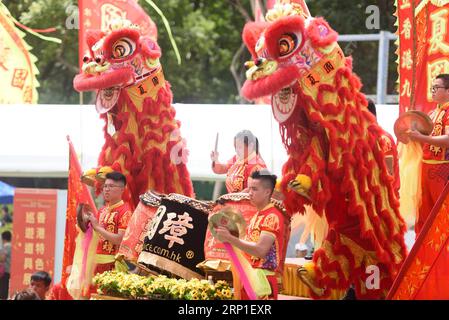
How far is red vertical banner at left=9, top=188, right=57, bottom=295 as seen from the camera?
27.3 feet

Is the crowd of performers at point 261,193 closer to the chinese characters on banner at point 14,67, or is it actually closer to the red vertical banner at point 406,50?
the red vertical banner at point 406,50

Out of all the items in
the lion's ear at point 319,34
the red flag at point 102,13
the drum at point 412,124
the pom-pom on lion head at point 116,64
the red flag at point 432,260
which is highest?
the red flag at point 102,13

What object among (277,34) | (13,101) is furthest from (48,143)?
(277,34)

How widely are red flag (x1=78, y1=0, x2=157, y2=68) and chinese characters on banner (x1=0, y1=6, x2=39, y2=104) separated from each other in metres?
2.38

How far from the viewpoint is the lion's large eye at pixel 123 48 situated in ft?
24.3

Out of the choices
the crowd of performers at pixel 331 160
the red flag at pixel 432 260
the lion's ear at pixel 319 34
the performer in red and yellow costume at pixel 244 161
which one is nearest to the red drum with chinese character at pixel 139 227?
the performer in red and yellow costume at pixel 244 161

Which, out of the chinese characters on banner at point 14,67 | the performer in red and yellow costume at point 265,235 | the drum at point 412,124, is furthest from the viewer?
the chinese characters on banner at point 14,67

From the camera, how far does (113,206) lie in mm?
7273

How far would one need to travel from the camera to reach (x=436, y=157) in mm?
6285

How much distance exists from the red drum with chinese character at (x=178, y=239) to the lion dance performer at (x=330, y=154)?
62 cm

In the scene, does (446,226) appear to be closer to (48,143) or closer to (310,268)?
(310,268)

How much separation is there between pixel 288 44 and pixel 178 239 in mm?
1330

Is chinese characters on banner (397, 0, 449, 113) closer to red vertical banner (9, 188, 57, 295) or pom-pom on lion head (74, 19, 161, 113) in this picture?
pom-pom on lion head (74, 19, 161, 113)

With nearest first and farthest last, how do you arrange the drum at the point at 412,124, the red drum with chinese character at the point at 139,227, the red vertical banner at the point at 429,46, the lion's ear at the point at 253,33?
the drum at the point at 412,124, the red vertical banner at the point at 429,46, the lion's ear at the point at 253,33, the red drum with chinese character at the point at 139,227
